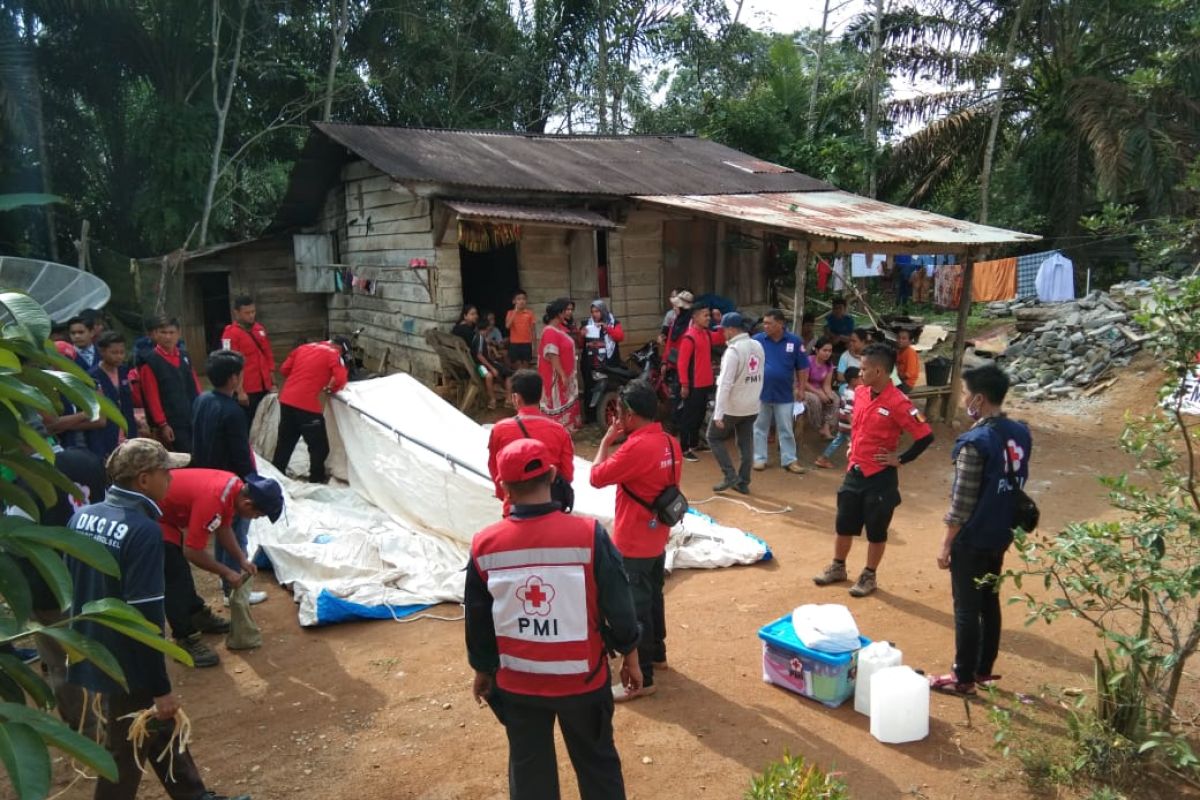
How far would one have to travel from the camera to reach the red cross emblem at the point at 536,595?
267cm

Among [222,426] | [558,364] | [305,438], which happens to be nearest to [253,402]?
[305,438]

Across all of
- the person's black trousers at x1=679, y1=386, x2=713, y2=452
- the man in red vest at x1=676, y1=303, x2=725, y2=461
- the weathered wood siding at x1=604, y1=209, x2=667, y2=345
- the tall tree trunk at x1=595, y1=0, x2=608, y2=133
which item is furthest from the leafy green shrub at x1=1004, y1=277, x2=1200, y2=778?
the tall tree trunk at x1=595, y1=0, x2=608, y2=133

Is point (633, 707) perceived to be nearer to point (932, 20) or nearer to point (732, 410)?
point (732, 410)

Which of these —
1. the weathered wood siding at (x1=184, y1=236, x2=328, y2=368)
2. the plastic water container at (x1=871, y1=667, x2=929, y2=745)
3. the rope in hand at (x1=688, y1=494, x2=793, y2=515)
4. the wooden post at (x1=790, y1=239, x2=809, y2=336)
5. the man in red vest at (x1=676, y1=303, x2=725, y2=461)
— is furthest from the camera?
the weathered wood siding at (x1=184, y1=236, x2=328, y2=368)

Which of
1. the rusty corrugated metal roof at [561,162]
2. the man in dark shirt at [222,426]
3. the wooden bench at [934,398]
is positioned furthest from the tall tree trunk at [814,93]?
the man in dark shirt at [222,426]

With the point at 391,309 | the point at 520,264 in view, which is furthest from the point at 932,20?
the point at 391,309

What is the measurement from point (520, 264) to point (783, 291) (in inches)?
289

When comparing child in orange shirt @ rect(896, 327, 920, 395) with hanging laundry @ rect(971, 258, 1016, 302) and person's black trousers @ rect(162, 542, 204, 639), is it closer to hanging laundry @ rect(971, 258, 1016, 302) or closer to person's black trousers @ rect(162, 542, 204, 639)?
person's black trousers @ rect(162, 542, 204, 639)

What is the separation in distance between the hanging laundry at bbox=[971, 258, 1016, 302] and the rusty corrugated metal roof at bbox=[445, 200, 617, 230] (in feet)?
38.1

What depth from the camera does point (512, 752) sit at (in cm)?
285

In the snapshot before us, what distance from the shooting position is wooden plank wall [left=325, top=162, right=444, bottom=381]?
1074cm

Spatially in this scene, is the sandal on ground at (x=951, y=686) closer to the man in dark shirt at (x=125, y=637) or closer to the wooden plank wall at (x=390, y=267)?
the man in dark shirt at (x=125, y=637)

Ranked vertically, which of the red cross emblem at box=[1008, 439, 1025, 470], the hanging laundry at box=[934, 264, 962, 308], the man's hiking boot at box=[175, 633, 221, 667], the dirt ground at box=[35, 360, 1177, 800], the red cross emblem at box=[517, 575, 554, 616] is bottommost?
the dirt ground at box=[35, 360, 1177, 800]

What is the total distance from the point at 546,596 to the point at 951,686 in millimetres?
2665
